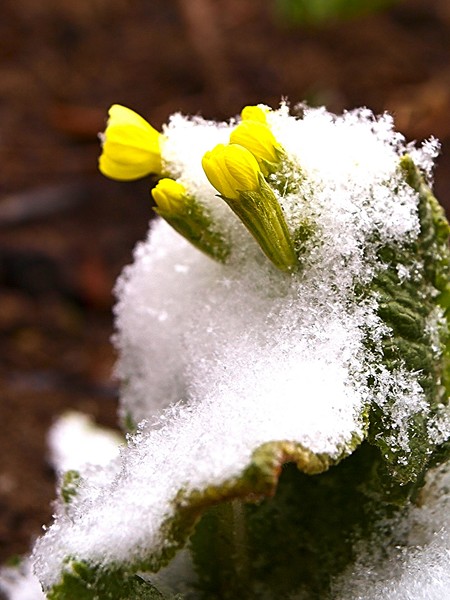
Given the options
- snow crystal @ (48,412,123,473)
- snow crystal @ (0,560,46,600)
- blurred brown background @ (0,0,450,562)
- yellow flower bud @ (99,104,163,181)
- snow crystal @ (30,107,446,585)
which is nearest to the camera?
snow crystal @ (30,107,446,585)

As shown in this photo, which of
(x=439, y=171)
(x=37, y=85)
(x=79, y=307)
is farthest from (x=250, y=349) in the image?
(x=37, y=85)

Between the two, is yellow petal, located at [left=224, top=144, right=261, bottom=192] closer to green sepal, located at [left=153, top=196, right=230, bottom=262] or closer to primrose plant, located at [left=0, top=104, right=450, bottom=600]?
primrose plant, located at [left=0, top=104, right=450, bottom=600]

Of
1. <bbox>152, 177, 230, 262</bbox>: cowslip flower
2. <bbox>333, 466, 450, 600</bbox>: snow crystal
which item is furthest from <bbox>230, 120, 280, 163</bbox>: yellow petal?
<bbox>333, 466, 450, 600</bbox>: snow crystal

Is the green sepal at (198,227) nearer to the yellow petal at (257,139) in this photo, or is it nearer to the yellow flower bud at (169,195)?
the yellow flower bud at (169,195)

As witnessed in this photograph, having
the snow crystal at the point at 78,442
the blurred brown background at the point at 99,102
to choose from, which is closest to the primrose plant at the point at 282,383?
the snow crystal at the point at 78,442

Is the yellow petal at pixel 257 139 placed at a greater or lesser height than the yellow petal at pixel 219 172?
greater

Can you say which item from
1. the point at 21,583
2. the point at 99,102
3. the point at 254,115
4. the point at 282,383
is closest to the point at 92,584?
the point at 282,383

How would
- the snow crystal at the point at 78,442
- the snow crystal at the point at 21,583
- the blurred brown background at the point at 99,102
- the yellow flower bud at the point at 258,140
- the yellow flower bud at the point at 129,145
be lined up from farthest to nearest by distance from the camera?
the blurred brown background at the point at 99,102 → the snow crystal at the point at 78,442 → the snow crystal at the point at 21,583 → the yellow flower bud at the point at 129,145 → the yellow flower bud at the point at 258,140
